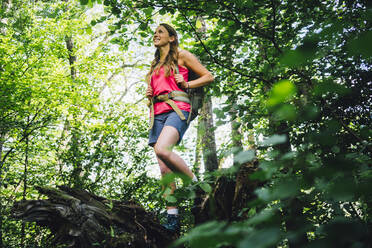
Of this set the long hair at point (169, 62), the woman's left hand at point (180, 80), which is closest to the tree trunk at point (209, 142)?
the long hair at point (169, 62)

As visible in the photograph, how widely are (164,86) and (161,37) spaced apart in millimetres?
745

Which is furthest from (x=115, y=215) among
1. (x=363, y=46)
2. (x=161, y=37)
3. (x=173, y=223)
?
(x=363, y=46)

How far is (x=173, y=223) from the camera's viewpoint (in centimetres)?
256

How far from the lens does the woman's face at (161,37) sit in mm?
3293

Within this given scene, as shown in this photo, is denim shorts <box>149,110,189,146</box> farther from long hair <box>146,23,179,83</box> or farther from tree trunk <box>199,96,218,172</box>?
tree trunk <box>199,96,218,172</box>

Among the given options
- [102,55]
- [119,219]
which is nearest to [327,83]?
[119,219]

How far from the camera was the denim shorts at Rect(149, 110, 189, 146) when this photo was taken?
9.27 ft

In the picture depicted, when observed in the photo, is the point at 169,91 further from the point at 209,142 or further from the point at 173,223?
the point at 209,142

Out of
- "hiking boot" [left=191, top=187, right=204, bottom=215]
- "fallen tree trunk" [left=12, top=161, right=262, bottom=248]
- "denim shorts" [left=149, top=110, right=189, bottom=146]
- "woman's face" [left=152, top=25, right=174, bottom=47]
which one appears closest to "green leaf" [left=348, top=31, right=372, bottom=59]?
"fallen tree trunk" [left=12, top=161, right=262, bottom=248]

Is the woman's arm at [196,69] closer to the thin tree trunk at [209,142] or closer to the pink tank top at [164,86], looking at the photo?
the pink tank top at [164,86]

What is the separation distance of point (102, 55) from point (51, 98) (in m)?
4.97

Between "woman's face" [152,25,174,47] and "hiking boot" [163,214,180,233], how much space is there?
2.18 meters

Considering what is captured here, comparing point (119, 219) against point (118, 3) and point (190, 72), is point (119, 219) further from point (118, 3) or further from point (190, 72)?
point (118, 3)

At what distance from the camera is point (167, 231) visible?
98.7 inches
